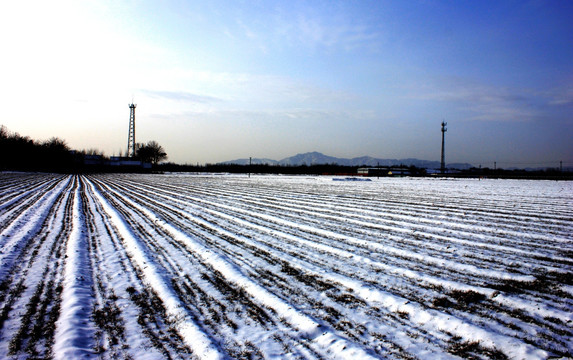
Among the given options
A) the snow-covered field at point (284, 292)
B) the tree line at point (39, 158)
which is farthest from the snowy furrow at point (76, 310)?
the tree line at point (39, 158)

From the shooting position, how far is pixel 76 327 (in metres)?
3.27

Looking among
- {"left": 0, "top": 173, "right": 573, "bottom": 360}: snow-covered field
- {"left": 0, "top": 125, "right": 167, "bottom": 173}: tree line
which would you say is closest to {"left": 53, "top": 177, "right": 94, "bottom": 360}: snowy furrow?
{"left": 0, "top": 173, "right": 573, "bottom": 360}: snow-covered field

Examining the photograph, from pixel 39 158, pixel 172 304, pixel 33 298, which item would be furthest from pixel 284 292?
pixel 39 158

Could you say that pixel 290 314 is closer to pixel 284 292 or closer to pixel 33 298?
pixel 284 292

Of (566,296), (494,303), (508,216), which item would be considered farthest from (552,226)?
(494,303)

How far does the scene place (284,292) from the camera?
4.23 metres

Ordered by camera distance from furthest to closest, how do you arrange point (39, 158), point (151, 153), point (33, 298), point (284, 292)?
point (151, 153)
point (39, 158)
point (284, 292)
point (33, 298)

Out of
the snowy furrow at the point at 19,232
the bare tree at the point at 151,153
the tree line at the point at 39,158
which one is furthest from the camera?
the bare tree at the point at 151,153

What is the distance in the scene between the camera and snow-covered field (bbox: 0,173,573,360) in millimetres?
2988

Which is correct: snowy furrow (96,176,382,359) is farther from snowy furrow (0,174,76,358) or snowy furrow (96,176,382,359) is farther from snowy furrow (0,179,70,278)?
snowy furrow (0,179,70,278)

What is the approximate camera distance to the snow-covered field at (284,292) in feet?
9.80

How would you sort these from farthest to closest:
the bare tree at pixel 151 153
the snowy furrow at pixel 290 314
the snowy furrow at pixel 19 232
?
the bare tree at pixel 151 153 → the snowy furrow at pixel 19 232 → the snowy furrow at pixel 290 314

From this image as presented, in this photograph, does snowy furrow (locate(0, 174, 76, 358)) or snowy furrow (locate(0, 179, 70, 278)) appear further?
snowy furrow (locate(0, 179, 70, 278))

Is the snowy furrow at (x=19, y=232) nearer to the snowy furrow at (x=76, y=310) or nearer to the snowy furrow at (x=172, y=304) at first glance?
the snowy furrow at (x=76, y=310)
